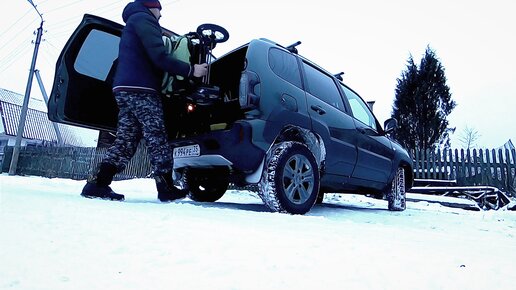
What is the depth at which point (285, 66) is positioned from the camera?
334 centimetres

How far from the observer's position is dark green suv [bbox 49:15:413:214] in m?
2.88

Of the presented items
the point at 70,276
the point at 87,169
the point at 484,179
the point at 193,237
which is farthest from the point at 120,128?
the point at 87,169

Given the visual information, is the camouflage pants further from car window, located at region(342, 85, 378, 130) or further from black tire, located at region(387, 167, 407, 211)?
black tire, located at region(387, 167, 407, 211)

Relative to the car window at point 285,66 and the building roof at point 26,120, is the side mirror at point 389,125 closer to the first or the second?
the car window at point 285,66

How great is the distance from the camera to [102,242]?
1334 mm

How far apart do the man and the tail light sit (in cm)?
41

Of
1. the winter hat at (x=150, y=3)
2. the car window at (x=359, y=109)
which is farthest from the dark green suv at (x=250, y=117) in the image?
the winter hat at (x=150, y=3)

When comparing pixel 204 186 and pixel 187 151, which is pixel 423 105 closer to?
pixel 204 186

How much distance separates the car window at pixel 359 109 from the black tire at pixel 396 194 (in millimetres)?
945

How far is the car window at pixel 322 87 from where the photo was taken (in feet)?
12.0

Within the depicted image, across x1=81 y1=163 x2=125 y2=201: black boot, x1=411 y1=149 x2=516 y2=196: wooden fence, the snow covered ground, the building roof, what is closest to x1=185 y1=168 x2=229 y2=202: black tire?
x1=81 y1=163 x2=125 y2=201: black boot

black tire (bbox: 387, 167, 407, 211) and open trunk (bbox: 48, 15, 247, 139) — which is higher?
open trunk (bbox: 48, 15, 247, 139)

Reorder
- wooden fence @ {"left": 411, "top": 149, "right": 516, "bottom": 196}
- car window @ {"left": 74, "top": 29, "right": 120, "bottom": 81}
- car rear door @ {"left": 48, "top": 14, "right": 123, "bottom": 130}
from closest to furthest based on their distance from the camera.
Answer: car rear door @ {"left": 48, "top": 14, "right": 123, "bottom": 130} → car window @ {"left": 74, "top": 29, "right": 120, "bottom": 81} → wooden fence @ {"left": 411, "top": 149, "right": 516, "bottom": 196}

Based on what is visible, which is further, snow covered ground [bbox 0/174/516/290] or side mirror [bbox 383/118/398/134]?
side mirror [bbox 383/118/398/134]
